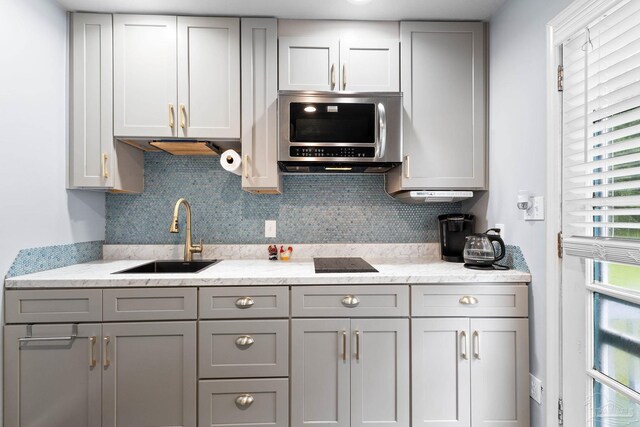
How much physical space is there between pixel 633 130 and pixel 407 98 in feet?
3.79

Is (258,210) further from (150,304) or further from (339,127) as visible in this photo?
(150,304)

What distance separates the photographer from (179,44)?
6.46 feet

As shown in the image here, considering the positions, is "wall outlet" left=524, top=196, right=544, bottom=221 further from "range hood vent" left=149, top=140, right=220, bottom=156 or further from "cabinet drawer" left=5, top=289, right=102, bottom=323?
"cabinet drawer" left=5, top=289, right=102, bottom=323

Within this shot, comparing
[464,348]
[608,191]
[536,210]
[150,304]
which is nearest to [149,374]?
[150,304]

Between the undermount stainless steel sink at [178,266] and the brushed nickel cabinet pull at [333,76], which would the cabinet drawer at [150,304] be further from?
the brushed nickel cabinet pull at [333,76]

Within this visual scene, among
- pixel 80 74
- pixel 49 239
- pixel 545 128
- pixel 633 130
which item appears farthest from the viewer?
pixel 80 74

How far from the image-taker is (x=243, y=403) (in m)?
1.62

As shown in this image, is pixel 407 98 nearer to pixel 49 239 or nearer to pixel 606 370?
pixel 606 370

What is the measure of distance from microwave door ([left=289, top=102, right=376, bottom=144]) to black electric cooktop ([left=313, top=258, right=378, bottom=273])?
0.73m

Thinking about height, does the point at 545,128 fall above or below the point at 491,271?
above

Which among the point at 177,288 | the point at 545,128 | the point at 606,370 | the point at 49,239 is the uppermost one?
the point at 545,128

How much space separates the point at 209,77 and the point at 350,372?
187cm

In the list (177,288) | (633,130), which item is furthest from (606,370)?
(177,288)

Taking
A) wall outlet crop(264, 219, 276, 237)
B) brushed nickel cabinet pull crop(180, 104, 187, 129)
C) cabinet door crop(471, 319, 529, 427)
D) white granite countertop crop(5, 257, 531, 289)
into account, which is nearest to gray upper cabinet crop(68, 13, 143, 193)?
brushed nickel cabinet pull crop(180, 104, 187, 129)
